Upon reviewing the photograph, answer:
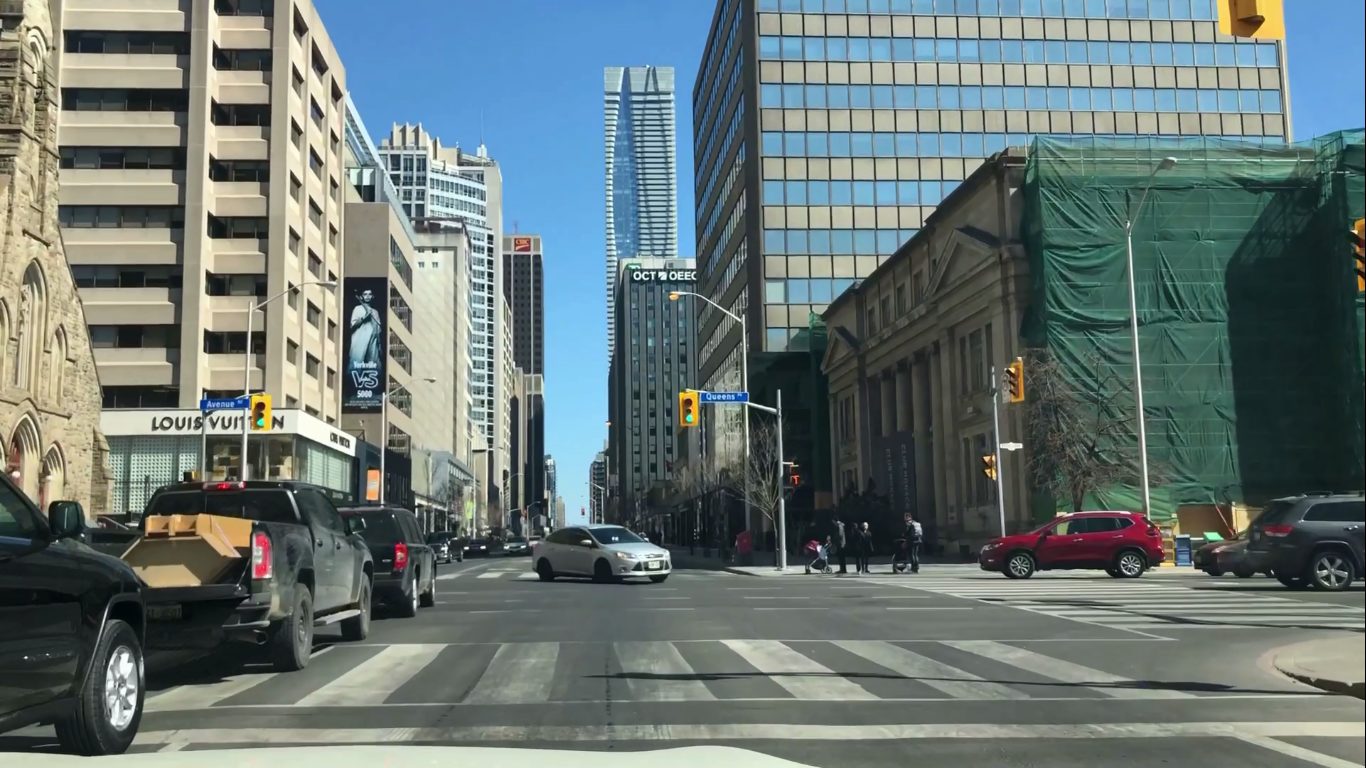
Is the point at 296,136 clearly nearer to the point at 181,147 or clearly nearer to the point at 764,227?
the point at 181,147

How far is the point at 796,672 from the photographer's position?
1177 centimetres

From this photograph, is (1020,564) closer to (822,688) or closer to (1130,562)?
(1130,562)

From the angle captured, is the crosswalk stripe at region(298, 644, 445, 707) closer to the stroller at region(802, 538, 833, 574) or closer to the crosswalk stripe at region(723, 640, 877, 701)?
the crosswalk stripe at region(723, 640, 877, 701)

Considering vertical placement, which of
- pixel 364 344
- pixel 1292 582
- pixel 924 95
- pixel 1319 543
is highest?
pixel 924 95

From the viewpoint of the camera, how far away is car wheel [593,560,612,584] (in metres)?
30.1

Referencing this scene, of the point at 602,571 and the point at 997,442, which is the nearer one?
the point at 602,571

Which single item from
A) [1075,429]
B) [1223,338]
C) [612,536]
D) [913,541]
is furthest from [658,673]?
[1223,338]

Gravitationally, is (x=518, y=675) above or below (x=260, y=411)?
below

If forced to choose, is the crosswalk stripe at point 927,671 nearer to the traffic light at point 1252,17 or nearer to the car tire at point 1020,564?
the traffic light at point 1252,17

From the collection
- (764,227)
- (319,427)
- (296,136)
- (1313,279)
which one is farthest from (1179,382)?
(296,136)

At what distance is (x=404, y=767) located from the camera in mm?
5949

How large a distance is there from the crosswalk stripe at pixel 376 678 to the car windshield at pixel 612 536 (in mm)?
15914

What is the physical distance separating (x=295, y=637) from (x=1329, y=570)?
1934 cm

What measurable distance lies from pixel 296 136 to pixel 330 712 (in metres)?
59.7
